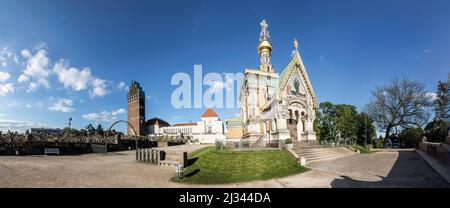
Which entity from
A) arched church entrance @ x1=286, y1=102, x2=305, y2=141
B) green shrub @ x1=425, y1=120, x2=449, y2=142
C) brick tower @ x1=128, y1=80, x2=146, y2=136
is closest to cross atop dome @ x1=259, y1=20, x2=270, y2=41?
arched church entrance @ x1=286, y1=102, x2=305, y2=141

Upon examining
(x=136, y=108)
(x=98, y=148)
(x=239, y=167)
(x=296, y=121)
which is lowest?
(x=98, y=148)

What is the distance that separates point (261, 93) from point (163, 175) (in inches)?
611

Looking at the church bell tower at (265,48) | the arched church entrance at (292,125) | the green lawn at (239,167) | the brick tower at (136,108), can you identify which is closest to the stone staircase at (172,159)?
the green lawn at (239,167)

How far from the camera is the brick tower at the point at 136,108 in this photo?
94875 millimetres

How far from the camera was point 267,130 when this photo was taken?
87.4 feet

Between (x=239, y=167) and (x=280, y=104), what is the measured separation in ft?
37.5

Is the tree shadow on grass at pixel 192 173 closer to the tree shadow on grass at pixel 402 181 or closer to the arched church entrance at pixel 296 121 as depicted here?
the tree shadow on grass at pixel 402 181

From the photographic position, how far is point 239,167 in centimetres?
1570

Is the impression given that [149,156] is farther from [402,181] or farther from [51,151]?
[402,181]

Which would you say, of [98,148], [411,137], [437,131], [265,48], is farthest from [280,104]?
[411,137]

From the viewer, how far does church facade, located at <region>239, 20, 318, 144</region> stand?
83.5 feet

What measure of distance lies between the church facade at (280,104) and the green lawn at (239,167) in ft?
23.4

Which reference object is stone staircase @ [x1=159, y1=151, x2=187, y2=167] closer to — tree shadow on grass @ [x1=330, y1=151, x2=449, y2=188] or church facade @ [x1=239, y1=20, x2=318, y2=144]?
church facade @ [x1=239, y1=20, x2=318, y2=144]
